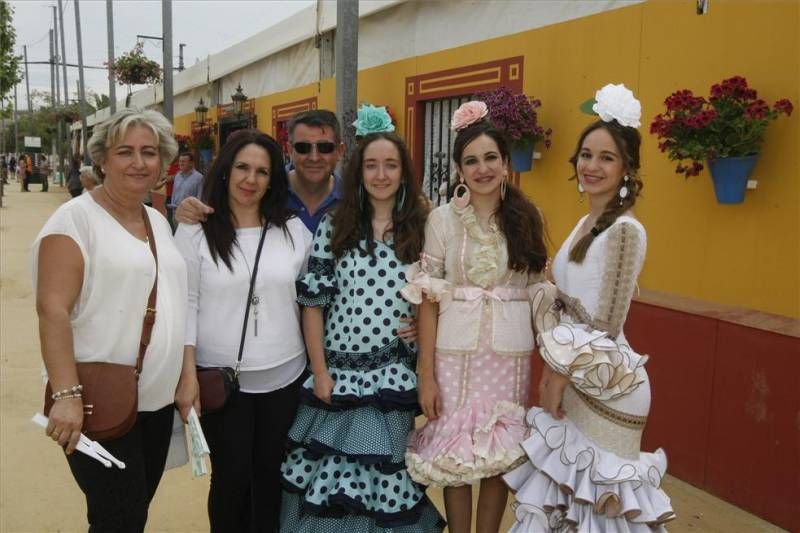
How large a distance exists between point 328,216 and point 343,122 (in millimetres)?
2896

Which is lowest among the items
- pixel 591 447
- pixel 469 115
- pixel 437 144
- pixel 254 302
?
pixel 591 447

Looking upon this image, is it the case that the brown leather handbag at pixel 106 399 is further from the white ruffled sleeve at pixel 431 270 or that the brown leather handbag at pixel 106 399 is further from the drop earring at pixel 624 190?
the drop earring at pixel 624 190

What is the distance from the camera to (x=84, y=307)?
86.1 inches

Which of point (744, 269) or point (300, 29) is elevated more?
point (300, 29)

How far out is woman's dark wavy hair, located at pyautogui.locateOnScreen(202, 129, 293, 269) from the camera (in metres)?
2.63

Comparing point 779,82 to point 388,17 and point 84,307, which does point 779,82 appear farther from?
point 388,17

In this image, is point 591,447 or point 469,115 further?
point 469,115

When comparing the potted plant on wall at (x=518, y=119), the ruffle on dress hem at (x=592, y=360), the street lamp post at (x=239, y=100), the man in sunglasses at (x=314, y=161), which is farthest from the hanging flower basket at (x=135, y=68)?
the ruffle on dress hem at (x=592, y=360)

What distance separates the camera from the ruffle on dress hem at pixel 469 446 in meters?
2.56

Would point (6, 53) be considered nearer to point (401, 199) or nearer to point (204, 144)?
point (204, 144)

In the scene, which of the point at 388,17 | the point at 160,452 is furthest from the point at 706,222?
the point at 388,17

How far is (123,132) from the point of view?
92.7 inches

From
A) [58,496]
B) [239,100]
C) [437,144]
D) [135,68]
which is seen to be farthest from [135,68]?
[58,496]

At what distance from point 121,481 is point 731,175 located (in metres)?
3.26
